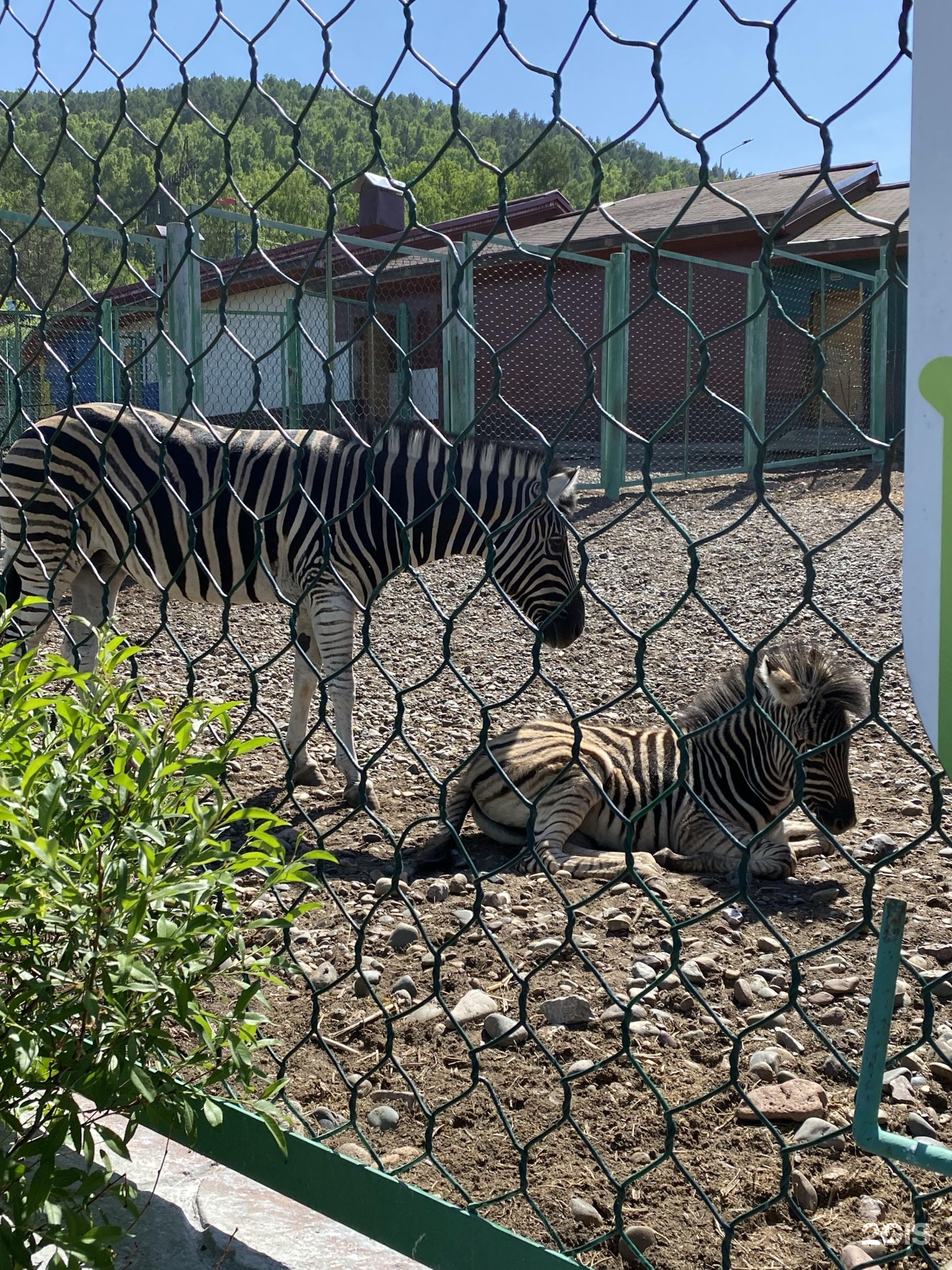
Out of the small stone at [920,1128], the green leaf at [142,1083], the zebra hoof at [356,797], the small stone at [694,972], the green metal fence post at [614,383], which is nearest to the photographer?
the green leaf at [142,1083]

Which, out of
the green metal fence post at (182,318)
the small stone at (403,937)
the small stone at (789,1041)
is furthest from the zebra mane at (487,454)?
the green metal fence post at (182,318)

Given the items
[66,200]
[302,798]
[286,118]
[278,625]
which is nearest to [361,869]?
[302,798]

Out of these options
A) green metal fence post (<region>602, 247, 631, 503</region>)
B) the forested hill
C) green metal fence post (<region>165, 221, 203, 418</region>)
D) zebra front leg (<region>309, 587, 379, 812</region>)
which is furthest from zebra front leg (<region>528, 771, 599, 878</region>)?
the forested hill

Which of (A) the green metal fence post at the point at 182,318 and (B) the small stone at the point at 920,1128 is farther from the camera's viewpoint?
(A) the green metal fence post at the point at 182,318

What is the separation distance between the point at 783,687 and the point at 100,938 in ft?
10.5

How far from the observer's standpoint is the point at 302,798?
17.3ft

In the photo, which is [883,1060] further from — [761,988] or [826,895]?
[826,895]

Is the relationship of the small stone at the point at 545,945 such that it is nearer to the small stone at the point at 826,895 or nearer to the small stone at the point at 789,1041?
the small stone at the point at 789,1041

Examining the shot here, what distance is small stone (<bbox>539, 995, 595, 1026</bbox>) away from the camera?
312 centimetres

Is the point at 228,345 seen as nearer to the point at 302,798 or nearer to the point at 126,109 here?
the point at 302,798

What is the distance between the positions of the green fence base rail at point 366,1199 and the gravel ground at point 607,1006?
6cm

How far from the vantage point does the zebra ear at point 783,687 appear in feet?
14.2

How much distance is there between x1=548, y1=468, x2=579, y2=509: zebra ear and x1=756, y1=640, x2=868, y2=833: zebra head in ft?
4.85

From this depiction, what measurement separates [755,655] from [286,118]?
1.29 meters
